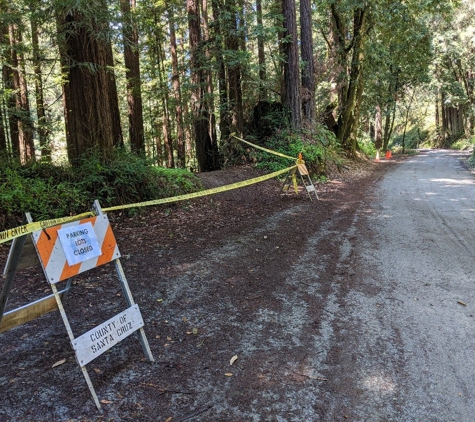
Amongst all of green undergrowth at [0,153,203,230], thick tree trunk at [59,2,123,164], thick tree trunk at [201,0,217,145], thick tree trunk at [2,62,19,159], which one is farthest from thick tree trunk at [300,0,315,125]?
thick tree trunk at [2,62,19,159]

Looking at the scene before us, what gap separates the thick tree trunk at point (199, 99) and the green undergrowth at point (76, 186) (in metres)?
5.78

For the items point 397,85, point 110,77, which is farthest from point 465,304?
point 397,85

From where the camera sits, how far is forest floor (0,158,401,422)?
2.84 meters

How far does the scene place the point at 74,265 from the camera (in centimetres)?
306

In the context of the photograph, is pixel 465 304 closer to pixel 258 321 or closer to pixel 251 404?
pixel 258 321

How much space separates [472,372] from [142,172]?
300 inches

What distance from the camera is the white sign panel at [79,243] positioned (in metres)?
3.00

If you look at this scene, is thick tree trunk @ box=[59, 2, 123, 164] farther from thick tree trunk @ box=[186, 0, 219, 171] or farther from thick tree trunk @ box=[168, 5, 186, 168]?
thick tree trunk @ box=[168, 5, 186, 168]

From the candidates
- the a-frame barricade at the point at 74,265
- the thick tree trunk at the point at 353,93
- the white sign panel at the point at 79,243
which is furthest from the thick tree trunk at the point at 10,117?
the thick tree trunk at the point at 353,93

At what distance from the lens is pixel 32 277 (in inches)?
213

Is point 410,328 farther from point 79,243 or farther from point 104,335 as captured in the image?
point 79,243

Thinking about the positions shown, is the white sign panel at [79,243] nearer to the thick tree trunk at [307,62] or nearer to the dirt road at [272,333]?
the dirt road at [272,333]

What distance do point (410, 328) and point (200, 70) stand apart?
504 inches

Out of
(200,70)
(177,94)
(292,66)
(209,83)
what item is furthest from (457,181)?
(177,94)
